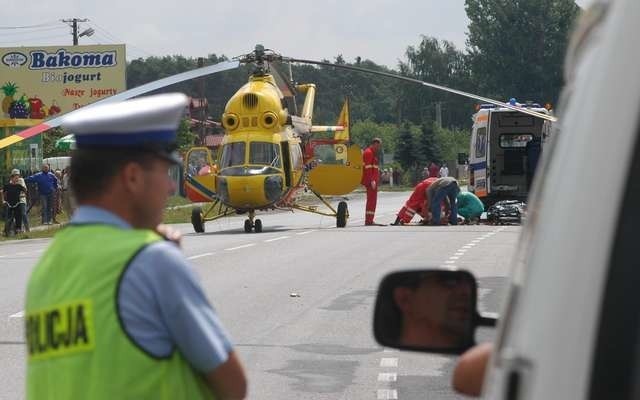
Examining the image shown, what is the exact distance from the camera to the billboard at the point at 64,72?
72.0 m

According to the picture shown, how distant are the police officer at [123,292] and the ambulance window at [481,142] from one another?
30.7 m

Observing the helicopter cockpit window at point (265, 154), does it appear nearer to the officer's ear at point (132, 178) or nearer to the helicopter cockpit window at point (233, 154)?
the helicopter cockpit window at point (233, 154)

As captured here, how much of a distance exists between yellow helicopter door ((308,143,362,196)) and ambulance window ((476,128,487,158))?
8.68ft

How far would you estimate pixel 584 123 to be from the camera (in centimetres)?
236

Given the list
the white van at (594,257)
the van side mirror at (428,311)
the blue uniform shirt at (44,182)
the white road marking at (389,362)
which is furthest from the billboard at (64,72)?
the white van at (594,257)

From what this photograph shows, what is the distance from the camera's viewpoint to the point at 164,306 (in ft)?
10.4

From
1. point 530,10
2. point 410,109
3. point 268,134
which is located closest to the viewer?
point 268,134

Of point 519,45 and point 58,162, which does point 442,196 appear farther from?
point 519,45

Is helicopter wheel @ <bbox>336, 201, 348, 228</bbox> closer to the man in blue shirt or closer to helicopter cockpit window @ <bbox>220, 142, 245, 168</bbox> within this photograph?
helicopter cockpit window @ <bbox>220, 142, 245, 168</bbox>

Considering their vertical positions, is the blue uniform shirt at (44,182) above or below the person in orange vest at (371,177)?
below

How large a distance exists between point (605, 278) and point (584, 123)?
26cm

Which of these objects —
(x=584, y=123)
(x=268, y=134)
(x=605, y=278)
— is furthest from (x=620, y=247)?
(x=268, y=134)

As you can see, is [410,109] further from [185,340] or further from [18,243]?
[185,340]

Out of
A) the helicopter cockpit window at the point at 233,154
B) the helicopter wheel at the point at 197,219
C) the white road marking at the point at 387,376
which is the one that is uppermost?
the helicopter cockpit window at the point at 233,154
